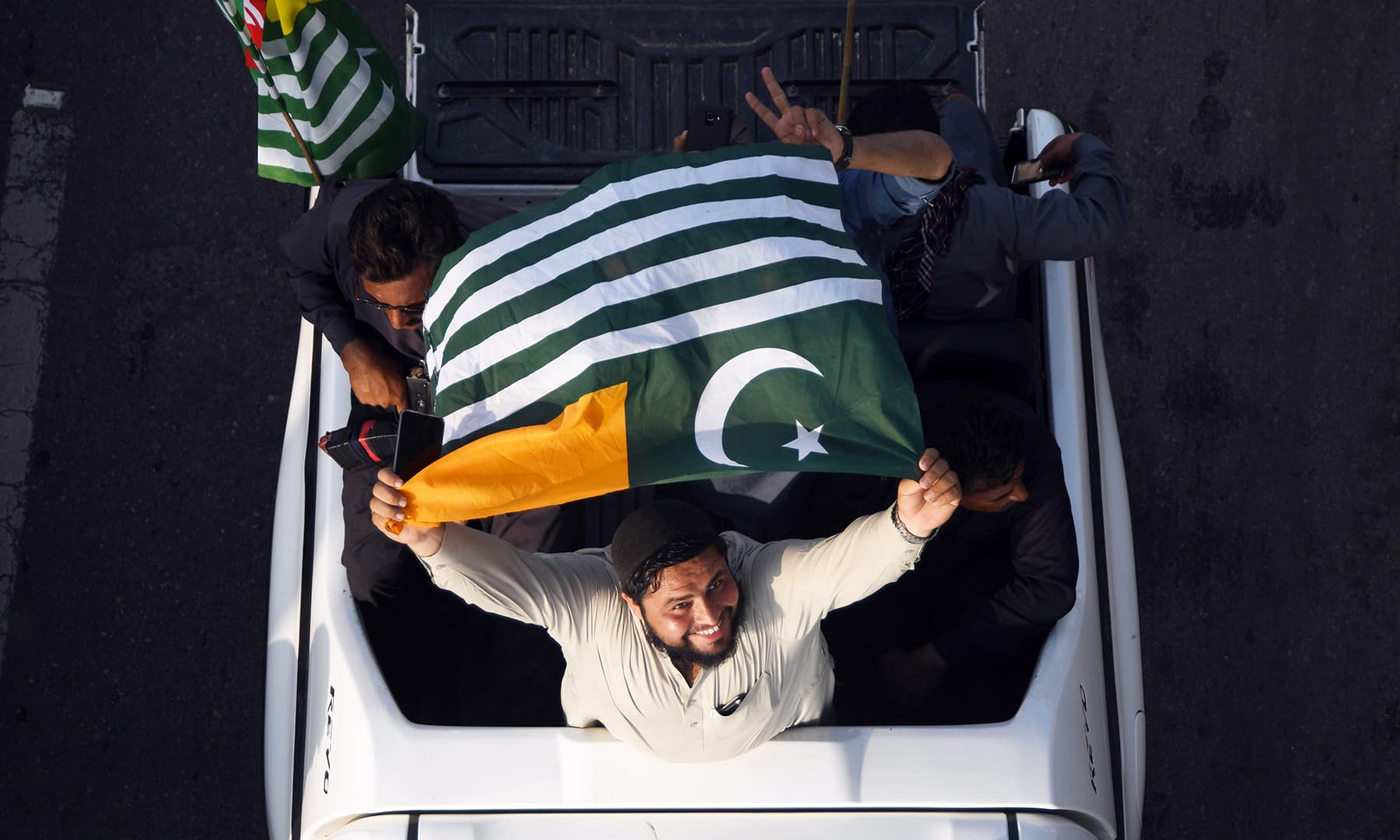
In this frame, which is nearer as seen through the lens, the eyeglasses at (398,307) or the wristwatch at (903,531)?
the wristwatch at (903,531)

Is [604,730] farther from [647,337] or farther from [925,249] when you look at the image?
[925,249]

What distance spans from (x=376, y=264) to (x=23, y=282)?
239 centimetres

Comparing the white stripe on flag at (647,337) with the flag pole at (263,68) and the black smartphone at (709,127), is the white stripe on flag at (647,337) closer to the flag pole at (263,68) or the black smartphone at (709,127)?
the black smartphone at (709,127)

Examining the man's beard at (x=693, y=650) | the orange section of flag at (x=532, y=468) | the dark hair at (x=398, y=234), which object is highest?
the dark hair at (x=398, y=234)

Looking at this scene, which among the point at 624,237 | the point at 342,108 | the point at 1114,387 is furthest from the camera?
the point at 1114,387

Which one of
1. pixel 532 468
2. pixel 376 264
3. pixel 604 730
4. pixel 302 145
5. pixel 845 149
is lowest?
pixel 604 730

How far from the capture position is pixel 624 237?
8.12ft

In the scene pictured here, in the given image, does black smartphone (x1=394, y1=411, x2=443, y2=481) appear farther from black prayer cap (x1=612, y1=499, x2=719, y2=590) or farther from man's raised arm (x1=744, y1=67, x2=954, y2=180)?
man's raised arm (x1=744, y1=67, x2=954, y2=180)

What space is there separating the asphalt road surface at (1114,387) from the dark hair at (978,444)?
1742mm


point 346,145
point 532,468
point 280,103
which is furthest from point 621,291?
point 280,103

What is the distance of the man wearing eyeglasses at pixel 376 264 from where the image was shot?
2.60 metres

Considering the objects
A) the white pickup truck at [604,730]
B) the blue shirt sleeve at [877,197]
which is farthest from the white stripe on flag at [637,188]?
the white pickup truck at [604,730]

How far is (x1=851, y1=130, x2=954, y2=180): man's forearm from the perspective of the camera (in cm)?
260

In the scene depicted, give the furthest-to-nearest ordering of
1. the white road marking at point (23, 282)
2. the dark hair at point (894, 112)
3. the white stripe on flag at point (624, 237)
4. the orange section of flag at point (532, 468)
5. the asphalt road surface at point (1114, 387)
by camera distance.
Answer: the white road marking at point (23, 282), the asphalt road surface at point (1114, 387), the dark hair at point (894, 112), the white stripe on flag at point (624, 237), the orange section of flag at point (532, 468)
